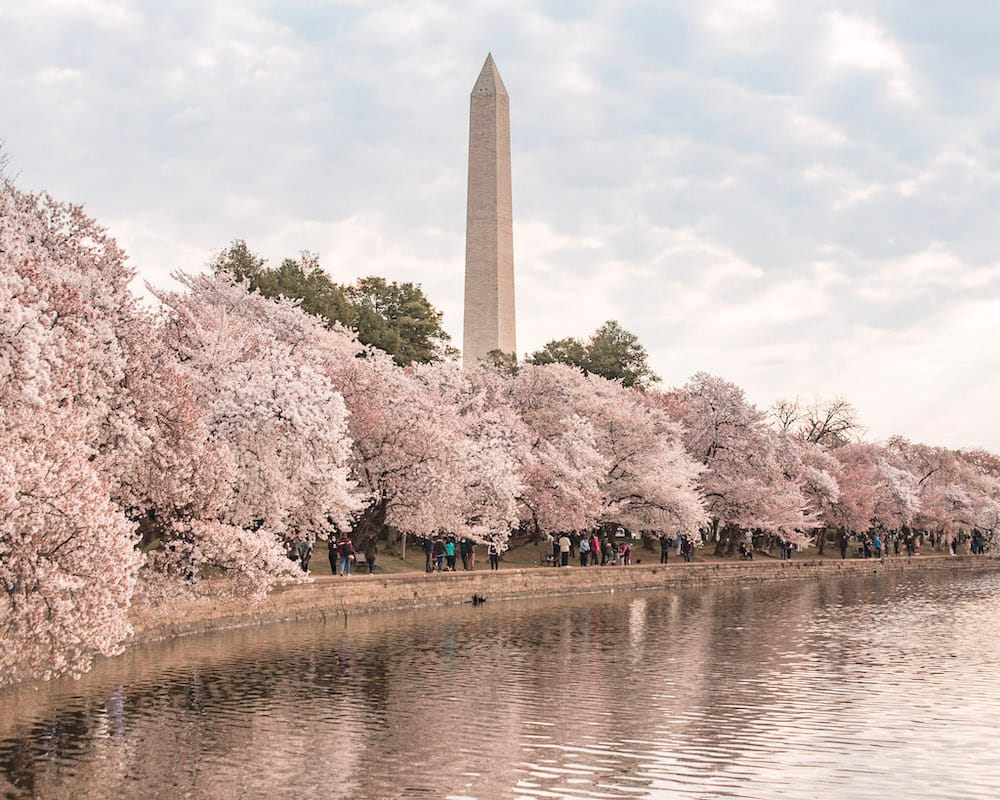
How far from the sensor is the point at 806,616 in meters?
36.4

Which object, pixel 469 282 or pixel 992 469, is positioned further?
pixel 992 469

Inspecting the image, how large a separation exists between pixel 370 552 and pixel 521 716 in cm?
2390

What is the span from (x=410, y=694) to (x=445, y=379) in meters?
32.7

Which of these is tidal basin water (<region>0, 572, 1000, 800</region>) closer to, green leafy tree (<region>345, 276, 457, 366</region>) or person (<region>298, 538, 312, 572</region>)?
person (<region>298, 538, 312, 572</region>)

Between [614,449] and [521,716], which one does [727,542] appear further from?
[521,716]

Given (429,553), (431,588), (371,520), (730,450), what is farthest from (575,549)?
(431,588)

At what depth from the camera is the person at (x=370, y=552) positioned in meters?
41.3

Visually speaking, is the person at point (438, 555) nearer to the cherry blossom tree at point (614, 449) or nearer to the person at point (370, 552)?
the person at point (370, 552)

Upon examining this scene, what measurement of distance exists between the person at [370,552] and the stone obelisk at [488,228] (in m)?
23.2

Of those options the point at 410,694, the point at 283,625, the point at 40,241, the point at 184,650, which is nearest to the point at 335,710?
the point at 410,694

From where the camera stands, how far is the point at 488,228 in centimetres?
6347

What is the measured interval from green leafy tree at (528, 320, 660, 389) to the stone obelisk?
16.6m

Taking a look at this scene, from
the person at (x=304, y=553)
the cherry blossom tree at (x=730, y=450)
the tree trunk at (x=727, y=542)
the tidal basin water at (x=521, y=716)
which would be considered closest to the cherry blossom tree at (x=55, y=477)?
the tidal basin water at (x=521, y=716)

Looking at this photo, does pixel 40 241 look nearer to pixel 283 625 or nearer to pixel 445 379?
pixel 283 625
